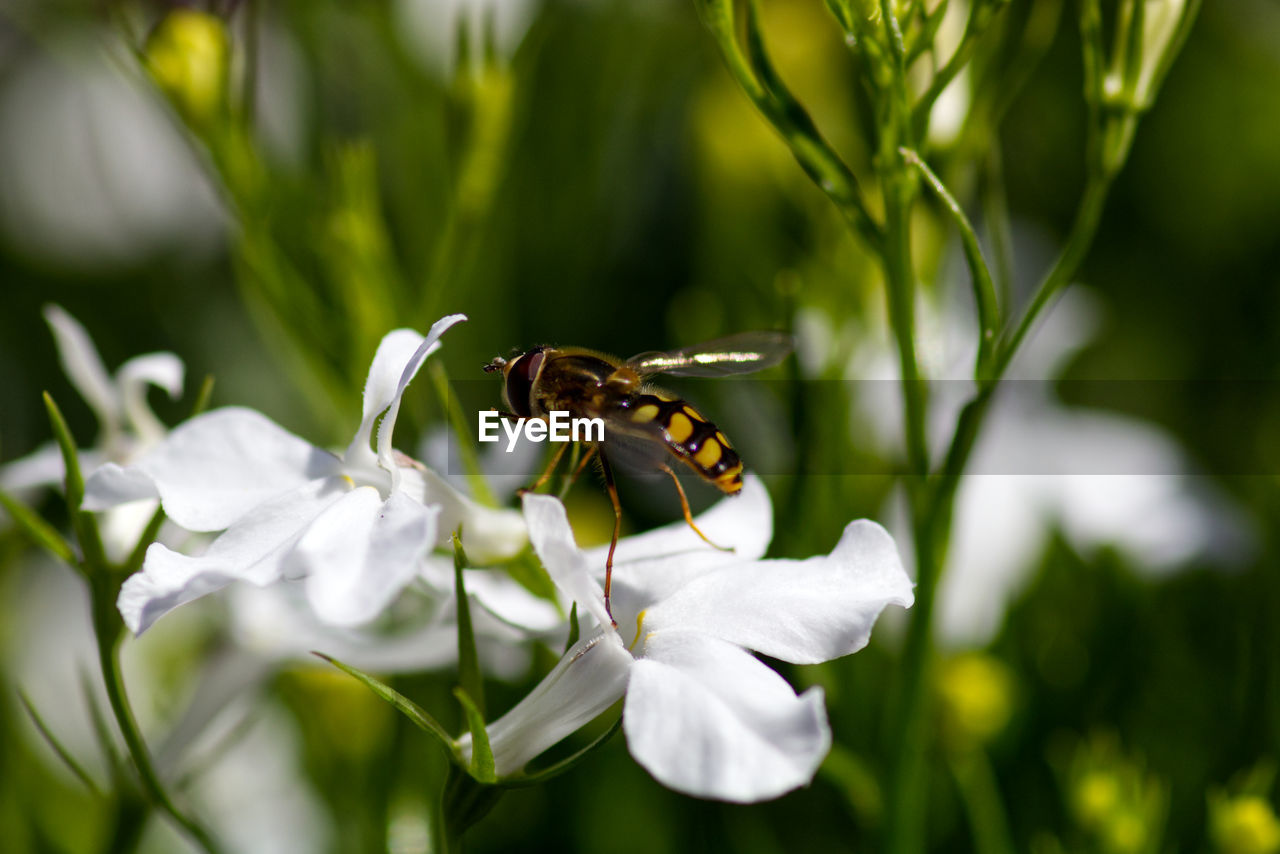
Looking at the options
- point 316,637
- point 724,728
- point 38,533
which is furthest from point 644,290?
point 724,728

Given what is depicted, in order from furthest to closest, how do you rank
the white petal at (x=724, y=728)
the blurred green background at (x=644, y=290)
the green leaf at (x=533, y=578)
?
1. the blurred green background at (x=644, y=290)
2. the green leaf at (x=533, y=578)
3. the white petal at (x=724, y=728)

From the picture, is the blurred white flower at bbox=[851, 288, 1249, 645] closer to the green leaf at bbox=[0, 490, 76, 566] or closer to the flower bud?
the flower bud

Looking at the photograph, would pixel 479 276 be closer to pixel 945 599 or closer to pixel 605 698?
pixel 945 599

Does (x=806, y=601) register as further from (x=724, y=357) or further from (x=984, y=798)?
(x=984, y=798)

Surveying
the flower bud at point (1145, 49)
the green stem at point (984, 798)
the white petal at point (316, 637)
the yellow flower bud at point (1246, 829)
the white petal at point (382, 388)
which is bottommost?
the green stem at point (984, 798)

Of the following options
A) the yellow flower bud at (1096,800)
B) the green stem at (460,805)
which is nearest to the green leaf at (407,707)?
the green stem at (460,805)

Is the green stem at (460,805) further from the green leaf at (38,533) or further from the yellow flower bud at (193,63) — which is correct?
the yellow flower bud at (193,63)

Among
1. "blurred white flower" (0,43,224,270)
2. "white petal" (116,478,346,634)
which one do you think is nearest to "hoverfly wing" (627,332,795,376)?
"white petal" (116,478,346,634)
